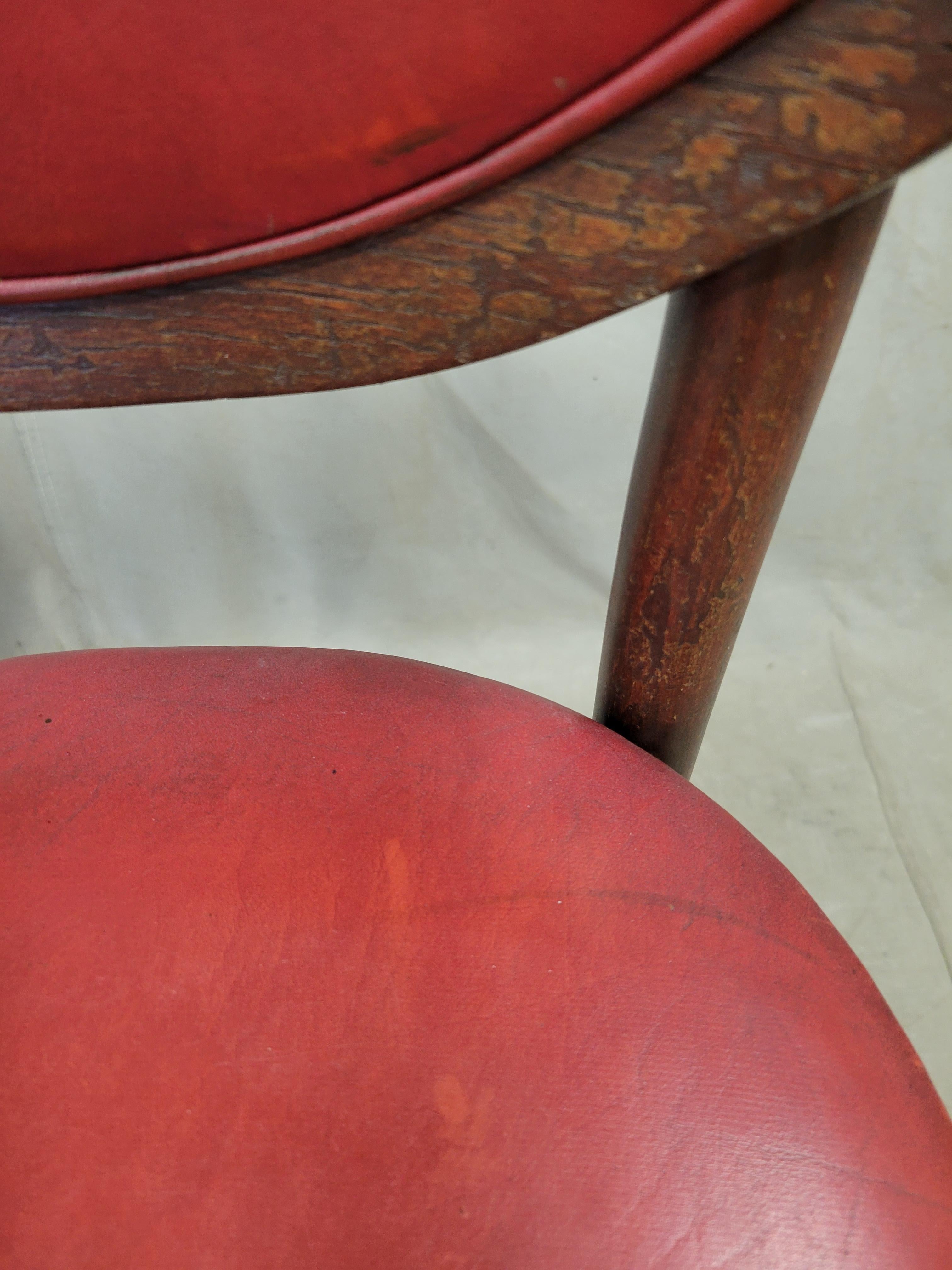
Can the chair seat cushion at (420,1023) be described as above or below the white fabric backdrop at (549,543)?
above

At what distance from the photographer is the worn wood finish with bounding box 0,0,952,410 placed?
0.26m

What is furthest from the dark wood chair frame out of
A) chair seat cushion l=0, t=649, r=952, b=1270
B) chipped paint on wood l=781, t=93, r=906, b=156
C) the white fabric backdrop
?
the white fabric backdrop

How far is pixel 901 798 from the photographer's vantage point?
3.69ft

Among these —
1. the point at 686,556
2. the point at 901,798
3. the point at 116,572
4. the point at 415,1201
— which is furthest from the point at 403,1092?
the point at 116,572

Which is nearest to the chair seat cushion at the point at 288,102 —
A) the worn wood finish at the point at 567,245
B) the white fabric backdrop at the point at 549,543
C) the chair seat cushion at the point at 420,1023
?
the worn wood finish at the point at 567,245

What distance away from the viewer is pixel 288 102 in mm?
288

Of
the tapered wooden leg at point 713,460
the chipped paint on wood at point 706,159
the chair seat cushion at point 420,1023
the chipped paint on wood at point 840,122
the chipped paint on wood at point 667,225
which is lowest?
the chair seat cushion at point 420,1023

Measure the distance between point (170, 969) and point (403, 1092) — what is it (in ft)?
0.32

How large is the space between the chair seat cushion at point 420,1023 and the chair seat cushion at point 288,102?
0.72ft

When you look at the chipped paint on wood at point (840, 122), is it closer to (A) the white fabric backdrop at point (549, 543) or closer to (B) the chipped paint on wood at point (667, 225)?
(B) the chipped paint on wood at point (667, 225)

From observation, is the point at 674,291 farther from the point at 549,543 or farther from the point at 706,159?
the point at 549,543

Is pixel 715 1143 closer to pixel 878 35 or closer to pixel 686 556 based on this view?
pixel 686 556

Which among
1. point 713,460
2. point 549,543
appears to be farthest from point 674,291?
point 549,543

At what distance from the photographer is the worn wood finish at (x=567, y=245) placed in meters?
0.26
